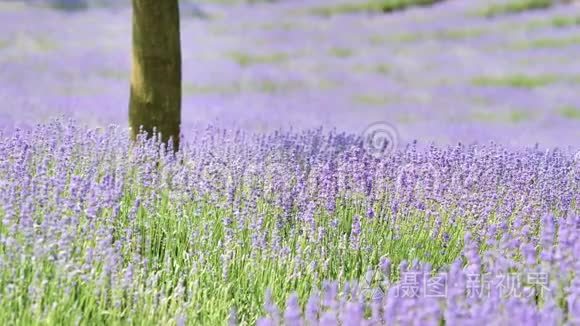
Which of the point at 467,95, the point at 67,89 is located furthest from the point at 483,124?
the point at 67,89

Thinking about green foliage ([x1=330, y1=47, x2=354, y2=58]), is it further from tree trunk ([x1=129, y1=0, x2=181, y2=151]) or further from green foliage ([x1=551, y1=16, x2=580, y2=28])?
tree trunk ([x1=129, y1=0, x2=181, y2=151])

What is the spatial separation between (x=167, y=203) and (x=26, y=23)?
531cm

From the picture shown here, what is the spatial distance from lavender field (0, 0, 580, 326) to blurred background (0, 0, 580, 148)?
0.08 ft

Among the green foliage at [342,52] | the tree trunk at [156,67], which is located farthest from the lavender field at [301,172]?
the tree trunk at [156,67]

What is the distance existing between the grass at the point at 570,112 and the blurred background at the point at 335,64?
0.04 ft

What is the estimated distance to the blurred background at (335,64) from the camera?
679 cm

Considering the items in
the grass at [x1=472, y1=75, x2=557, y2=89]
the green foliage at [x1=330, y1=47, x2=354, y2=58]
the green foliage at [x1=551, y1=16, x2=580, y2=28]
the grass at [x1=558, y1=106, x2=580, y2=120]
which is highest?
the green foliage at [x1=551, y1=16, x2=580, y2=28]

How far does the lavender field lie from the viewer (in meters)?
2.52

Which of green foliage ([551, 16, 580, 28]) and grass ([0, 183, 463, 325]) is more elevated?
green foliage ([551, 16, 580, 28])

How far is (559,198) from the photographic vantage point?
12.3 ft

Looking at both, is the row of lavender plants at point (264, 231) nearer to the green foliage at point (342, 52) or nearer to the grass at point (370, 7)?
the green foliage at point (342, 52)

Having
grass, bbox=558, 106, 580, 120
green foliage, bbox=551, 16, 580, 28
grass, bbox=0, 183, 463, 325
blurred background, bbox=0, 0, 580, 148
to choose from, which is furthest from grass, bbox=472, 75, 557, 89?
grass, bbox=0, 183, 463, 325

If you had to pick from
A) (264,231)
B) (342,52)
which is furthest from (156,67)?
(342,52)

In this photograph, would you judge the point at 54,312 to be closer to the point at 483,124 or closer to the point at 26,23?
the point at 483,124
